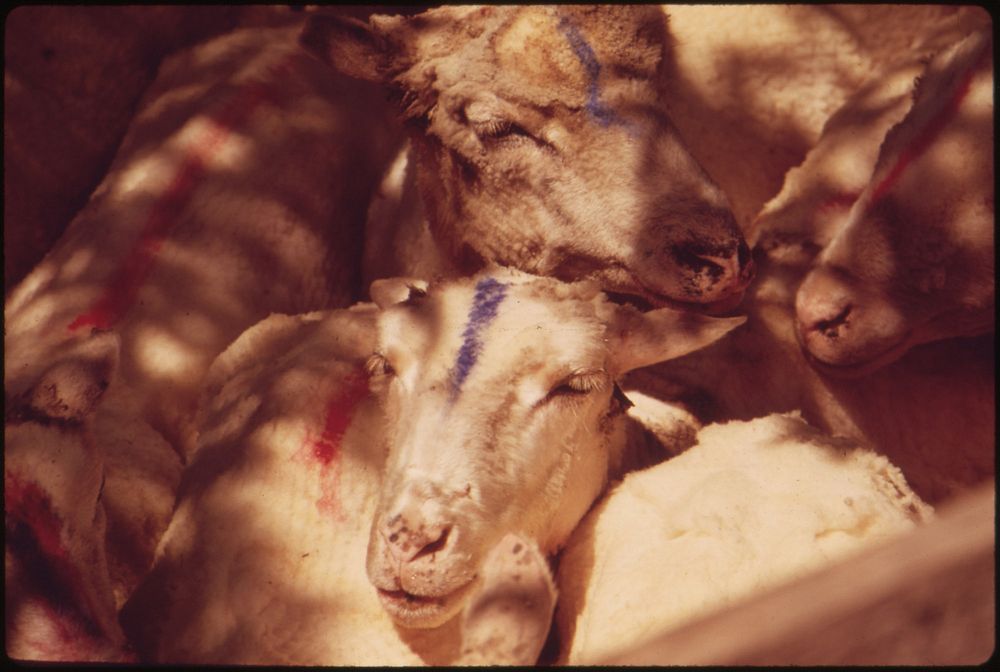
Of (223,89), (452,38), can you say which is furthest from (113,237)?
(452,38)

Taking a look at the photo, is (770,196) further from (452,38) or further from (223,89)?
(223,89)

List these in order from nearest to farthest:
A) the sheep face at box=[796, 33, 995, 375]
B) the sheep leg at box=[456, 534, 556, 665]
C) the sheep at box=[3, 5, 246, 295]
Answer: the sheep leg at box=[456, 534, 556, 665] → the sheep face at box=[796, 33, 995, 375] → the sheep at box=[3, 5, 246, 295]

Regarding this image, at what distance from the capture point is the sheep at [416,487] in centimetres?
214

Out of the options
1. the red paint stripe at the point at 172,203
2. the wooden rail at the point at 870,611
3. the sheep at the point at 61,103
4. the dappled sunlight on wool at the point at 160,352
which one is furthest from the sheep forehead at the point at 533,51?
the wooden rail at the point at 870,611

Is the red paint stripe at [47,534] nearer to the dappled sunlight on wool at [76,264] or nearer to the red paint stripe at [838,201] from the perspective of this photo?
the dappled sunlight on wool at [76,264]

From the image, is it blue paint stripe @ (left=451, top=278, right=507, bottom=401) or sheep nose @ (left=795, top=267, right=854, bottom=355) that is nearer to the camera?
blue paint stripe @ (left=451, top=278, right=507, bottom=401)

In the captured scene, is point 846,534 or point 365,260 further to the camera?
point 365,260

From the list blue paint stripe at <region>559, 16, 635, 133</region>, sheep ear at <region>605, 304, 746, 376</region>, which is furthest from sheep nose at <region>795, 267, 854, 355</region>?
blue paint stripe at <region>559, 16, 635, 133</region>

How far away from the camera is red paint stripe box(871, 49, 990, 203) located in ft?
9.28

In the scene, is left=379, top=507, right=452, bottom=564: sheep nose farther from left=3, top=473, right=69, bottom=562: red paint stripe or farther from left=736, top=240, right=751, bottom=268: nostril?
left=736, top=240, right=751, bottom=268: nostril

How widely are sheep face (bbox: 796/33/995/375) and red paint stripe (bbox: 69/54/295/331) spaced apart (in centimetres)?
227

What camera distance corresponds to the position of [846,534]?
2281 millimetres

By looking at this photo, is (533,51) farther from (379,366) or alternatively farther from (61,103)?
(61,103)

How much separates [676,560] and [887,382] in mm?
1326
